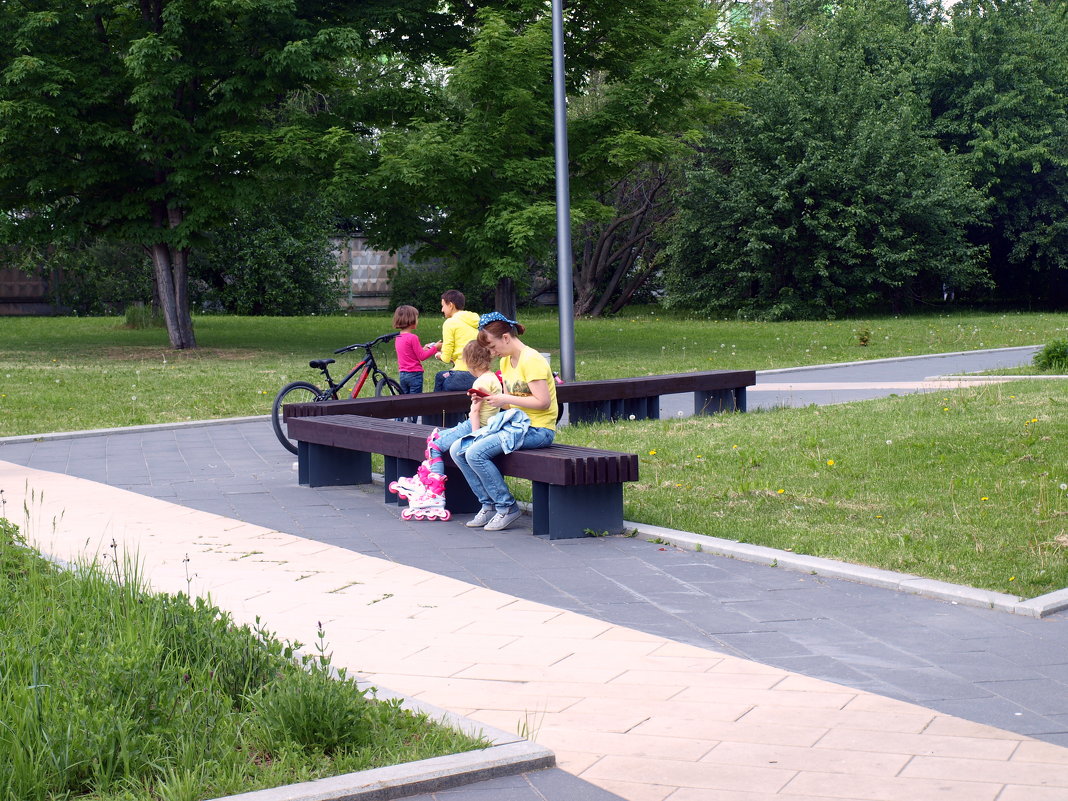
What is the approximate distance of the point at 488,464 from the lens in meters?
7.86

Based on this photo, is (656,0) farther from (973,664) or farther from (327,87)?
(973,664)

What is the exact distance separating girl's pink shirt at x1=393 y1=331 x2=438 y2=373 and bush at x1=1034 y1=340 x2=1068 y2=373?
29.6 ft

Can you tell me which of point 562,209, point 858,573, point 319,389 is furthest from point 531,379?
point 562,209

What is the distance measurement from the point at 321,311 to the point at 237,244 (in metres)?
3.49

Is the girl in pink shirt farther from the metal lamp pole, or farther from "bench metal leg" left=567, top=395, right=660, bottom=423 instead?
the metal lamp pole

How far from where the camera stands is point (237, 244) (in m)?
37.8

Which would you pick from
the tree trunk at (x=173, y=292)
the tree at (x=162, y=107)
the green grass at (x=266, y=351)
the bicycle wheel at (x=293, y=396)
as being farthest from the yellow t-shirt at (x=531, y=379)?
the tree trunk at (x=173, y=292)

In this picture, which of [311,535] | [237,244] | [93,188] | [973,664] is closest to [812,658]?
[973,664]

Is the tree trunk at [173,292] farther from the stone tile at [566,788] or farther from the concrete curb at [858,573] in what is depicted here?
the stone tile at [566,788]

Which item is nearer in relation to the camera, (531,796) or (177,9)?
(531,796)

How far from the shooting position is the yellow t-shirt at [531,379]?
8125mm

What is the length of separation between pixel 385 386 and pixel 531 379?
5.10 m

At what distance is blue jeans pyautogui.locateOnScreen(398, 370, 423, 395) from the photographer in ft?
40.6

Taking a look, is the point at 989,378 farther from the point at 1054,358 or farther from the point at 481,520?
the point at 481,520
